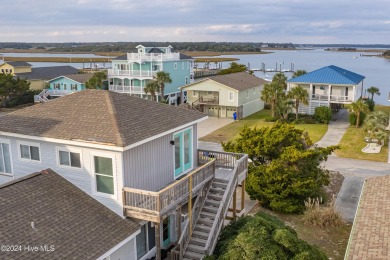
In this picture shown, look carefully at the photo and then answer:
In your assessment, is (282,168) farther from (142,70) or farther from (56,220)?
(142,70)

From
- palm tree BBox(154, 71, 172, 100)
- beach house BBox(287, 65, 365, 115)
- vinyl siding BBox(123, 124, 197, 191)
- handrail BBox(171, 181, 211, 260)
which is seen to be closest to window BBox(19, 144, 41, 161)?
vinyl siding BBox(123, 124, 197, 191)

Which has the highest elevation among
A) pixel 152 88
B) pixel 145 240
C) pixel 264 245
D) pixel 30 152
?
pixel 30 152

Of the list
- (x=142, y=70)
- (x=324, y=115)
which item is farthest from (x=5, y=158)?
(x=142, y=70)

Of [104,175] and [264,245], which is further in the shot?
[104,175]

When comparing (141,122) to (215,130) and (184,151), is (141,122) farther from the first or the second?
(215,130)

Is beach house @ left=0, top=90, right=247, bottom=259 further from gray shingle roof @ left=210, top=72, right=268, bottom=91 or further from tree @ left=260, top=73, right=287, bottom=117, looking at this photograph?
gray shingle roof @ left=210, top=72, right=268, bottom=91

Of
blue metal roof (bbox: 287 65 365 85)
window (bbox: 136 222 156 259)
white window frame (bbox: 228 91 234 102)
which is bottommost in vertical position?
window (bbox: 136 222 156 259)

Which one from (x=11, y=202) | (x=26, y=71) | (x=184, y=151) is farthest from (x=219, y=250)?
(x=26, y=71)
